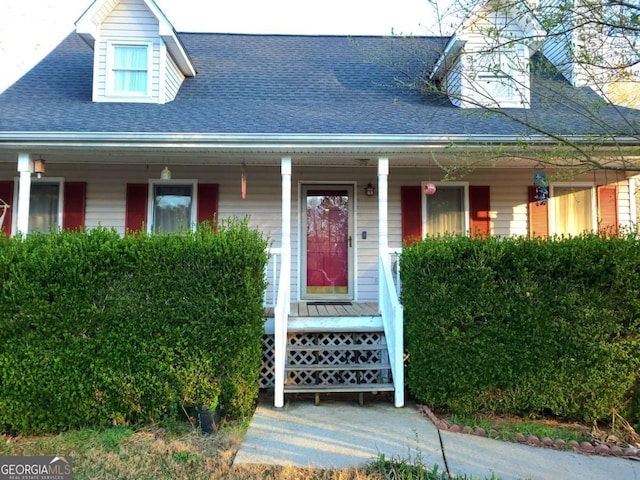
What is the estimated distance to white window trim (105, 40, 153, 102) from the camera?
22.5 ft

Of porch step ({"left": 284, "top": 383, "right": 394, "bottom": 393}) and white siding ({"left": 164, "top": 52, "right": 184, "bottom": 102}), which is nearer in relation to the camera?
porch step ({"left": 284, "top": 383, "right": 394, "bottom": 393})

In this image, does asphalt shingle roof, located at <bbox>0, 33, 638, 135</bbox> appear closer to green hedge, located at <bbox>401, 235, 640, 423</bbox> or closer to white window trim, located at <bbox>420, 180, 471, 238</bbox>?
white window trim, located at <bbox>420, 180, 471, 238</bbox>

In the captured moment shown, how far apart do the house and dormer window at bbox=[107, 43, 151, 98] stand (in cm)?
2

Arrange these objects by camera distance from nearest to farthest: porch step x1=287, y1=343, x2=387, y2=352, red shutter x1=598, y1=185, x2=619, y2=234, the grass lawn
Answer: the grass lawn → porch step x1=287, y1=343, x2=387, y2=352 → red shutter x1=598, y1=185, x2=619, y2=234

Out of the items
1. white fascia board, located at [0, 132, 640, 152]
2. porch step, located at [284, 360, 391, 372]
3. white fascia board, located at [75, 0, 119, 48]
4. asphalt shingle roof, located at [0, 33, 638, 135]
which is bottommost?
porch step, located at [284, 360, 391, 372]

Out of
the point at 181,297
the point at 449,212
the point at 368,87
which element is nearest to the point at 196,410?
the point at 181,297

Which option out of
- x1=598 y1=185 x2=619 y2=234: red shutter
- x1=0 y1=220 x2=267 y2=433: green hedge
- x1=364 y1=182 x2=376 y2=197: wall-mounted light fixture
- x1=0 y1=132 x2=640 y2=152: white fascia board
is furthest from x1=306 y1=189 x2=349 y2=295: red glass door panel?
x1=598 y1=185 x2=619 y2=234: red shutter

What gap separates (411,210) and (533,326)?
3360 mm

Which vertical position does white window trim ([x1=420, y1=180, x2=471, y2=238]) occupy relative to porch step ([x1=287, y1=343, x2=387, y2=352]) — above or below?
above

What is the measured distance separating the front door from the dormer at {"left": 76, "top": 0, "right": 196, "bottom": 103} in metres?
3.10

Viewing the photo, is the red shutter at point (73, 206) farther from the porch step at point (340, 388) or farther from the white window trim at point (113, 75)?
the porch step at point (340, 388)

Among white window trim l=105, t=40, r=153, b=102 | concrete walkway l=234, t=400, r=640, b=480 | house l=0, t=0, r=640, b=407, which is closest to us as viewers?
concrete walkway l=234, t=400, r=640, b=480

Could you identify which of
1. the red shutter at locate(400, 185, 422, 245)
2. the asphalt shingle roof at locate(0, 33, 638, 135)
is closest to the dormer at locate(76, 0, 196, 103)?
the asphalt shingle roof at locate(0, 33, 638, 135)

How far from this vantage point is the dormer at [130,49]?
689 cm
